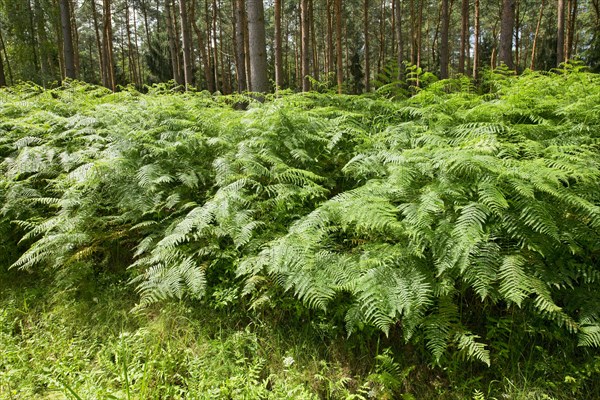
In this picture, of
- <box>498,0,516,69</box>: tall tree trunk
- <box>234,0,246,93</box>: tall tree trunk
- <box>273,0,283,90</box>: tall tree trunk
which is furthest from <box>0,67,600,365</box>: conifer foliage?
<box>234,0,246,93</box>: tall tree trunk

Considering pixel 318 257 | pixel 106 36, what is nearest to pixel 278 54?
pixel 318 257

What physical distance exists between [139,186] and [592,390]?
13.8ft

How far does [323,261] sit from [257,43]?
17.8 feet

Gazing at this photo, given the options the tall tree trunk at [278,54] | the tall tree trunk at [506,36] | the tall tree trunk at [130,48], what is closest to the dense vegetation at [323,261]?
the tall tree trunk at [506,36]

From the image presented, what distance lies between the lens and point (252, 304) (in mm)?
2971

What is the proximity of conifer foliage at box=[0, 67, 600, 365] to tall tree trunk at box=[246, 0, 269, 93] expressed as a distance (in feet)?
6.65

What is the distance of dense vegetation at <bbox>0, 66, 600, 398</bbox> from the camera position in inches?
95.0

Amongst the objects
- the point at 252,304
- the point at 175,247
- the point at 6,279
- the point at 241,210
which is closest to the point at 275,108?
the point at 241,210

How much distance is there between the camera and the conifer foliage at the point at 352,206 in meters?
2.41

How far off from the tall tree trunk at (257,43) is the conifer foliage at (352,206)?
2.03 metres

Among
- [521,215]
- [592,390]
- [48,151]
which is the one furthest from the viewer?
[48,151]

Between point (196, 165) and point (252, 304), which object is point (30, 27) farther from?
point (252, 304)

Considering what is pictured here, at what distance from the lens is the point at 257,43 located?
678 centimetres

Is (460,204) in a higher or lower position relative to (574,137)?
lower
